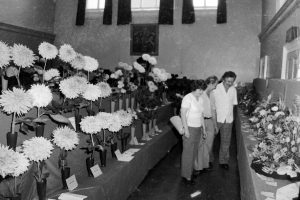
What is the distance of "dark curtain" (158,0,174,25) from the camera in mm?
A: 12641

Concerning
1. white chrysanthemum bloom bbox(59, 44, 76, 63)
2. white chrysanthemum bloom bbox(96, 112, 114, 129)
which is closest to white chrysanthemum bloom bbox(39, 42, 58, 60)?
white chrysanthemum bloom bbox(59, 44, 76, 63)

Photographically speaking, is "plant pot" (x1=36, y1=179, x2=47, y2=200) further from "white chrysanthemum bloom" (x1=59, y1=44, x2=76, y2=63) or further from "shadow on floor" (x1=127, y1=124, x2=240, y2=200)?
"shadow on floor" (x1=127, y1=124, x2=240, y2=200)

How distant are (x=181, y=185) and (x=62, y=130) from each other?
9.37 feet

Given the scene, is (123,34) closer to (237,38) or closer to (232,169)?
(237,38)

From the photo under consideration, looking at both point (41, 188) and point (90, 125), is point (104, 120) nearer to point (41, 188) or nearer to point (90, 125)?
point (90, 125)

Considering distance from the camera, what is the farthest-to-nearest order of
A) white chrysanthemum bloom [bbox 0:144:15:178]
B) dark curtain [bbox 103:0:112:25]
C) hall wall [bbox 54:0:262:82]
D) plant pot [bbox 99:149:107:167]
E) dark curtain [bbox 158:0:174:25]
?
1. dark curtain [bbox 103:0:112:25]
2. dark curtain [bbox 158:0:174:25]
3. hall wall [bbox 54:0:262:82]
4. plant pot [bbox 99:149:107:167]
5. white chrysanthemum bloom [bbox 0:144:15:178]

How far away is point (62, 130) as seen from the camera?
2.34m

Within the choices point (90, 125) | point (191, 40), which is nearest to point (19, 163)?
point (90, 125)

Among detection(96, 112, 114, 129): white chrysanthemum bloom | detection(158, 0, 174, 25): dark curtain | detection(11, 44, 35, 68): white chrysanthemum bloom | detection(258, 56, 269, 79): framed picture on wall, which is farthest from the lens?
detection(158, 0, 174, 25): dark curtain

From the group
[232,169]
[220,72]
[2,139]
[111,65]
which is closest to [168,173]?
[232,169]

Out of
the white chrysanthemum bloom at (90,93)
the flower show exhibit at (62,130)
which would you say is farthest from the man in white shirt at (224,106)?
the white chrysanthemum bloom at (90,93)

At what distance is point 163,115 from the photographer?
297 inches

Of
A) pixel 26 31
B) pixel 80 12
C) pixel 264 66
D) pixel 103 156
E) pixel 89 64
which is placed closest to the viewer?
pixel 89 64

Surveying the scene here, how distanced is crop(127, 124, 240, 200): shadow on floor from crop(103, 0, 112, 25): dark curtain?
878cm
